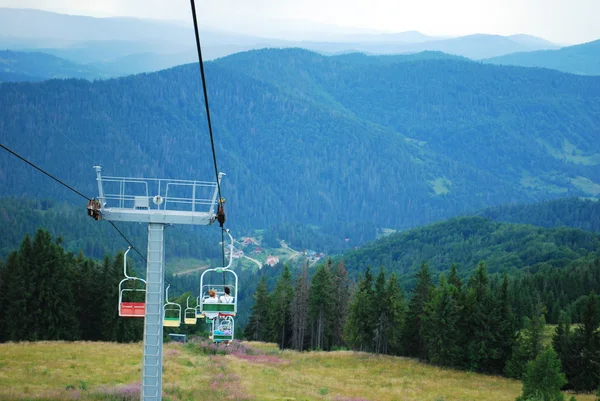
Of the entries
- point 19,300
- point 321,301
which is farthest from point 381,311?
point 19,300

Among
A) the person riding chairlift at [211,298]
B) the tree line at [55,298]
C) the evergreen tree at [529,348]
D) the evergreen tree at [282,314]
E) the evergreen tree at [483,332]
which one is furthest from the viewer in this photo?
the evergreen tree at [282,314]

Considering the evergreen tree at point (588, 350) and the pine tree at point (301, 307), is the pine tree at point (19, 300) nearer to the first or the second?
the pine tree at point (301, 307)

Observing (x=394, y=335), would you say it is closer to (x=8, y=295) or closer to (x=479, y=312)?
(x=479, y=312)

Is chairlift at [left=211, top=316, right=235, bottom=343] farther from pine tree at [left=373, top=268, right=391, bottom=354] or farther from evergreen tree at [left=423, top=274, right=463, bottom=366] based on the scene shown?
pine tree at [left=373, top=268, right=391, bottom=354]

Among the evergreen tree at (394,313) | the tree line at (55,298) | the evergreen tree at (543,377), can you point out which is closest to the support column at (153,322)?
the evergreen tree at (543,377)

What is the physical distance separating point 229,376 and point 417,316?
3789cm

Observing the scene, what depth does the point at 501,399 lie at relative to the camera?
6128 cm

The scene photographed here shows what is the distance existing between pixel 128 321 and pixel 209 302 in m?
53.5

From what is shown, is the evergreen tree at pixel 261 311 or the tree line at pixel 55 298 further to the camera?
the evergreen tree at pixel 261 311

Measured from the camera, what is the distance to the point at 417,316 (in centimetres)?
9000

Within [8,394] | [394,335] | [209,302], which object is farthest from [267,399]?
[394,335]

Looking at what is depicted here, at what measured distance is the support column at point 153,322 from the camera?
24984 mm

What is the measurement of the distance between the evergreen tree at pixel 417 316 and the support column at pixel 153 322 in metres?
65.6

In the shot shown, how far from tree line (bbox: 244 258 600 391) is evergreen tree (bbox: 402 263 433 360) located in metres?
0.12
